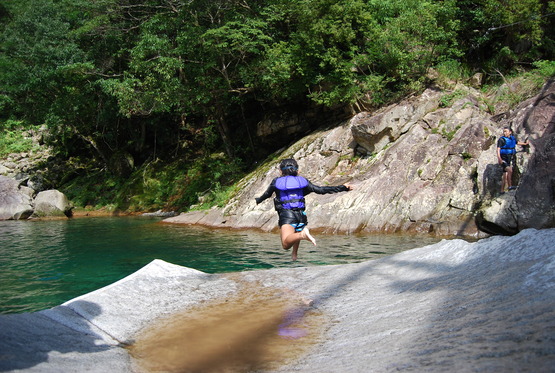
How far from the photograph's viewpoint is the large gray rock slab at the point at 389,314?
10.4 feet

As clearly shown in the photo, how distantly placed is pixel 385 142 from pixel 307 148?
4.16 m

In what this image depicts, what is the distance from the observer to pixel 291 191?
25.3ft

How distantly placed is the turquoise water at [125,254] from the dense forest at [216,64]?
628cm

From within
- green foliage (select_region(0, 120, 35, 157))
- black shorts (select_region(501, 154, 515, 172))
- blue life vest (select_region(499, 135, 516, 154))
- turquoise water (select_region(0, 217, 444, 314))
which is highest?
green foliage (select_region(0, 120, 35, 157))

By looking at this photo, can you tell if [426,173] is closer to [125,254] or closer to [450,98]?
[450,98]

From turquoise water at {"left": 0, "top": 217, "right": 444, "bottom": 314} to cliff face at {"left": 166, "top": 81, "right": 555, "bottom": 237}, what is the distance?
143 centimetres

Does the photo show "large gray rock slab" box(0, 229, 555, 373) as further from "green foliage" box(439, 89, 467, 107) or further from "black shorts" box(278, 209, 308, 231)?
"green foliage" box(439, 89, 467, 107)

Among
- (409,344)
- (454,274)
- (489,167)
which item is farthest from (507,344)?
(489,167)

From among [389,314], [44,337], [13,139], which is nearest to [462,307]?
[389,314]

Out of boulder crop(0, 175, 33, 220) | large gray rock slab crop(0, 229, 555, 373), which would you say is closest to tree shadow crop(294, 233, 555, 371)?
large gray rock slab crop(0, 229, 555, 373)

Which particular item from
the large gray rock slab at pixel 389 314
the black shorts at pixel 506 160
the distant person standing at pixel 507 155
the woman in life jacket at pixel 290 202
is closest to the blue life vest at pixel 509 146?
the distant person standing at pixel 507 155

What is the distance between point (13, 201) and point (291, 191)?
25.0 metres

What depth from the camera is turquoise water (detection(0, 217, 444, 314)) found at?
30.0 ft

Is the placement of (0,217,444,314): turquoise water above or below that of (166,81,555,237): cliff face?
below
